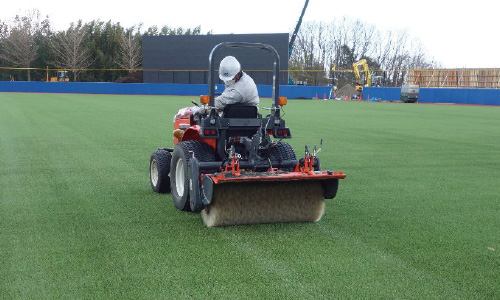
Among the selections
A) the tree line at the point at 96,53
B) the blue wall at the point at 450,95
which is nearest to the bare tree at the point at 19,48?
the tree line at the point at 96,53

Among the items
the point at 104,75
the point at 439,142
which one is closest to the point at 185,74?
the point at 104,75

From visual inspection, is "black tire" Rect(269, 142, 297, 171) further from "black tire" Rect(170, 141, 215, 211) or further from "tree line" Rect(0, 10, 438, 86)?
"tree line" Rect(0, 10, 438, 86)

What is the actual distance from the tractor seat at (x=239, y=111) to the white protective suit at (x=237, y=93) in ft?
0.19

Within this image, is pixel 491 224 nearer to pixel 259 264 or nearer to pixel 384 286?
pixel 384 286

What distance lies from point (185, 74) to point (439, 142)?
142 ft

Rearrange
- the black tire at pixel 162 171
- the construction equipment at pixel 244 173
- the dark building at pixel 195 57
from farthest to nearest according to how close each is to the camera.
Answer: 1. the dark building at pixel 195 57
2. the black tire at pixel 162 171
3. the construction equipment at pixel 244 173

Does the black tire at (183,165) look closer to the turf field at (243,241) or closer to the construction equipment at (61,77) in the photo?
the turf field at (243,241)

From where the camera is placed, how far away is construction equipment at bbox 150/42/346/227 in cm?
531

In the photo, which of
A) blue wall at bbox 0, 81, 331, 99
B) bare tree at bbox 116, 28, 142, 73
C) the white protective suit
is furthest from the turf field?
bare tree at bbox 116, 28, 142, 73

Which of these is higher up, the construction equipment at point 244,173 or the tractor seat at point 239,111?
the tractor seat at point 239,111

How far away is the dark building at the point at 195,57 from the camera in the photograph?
52.8 metres

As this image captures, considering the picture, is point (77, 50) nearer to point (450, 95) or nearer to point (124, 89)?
point (124, 89)

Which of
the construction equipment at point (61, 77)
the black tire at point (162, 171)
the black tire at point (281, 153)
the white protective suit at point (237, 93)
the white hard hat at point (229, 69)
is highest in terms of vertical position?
the construction equipment at point (61, 77)

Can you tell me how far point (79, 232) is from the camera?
17.2 ft
